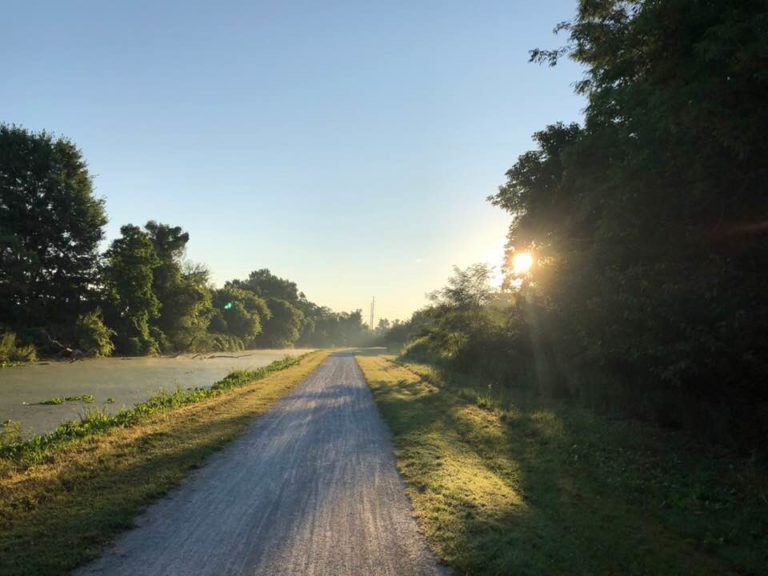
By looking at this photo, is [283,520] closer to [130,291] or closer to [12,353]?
[12,353]

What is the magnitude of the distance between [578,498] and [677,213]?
703 cm

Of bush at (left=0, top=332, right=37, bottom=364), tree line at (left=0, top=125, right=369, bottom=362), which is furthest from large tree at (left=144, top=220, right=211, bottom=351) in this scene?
bush at (left=0, top=332, right=37, bottom=364)

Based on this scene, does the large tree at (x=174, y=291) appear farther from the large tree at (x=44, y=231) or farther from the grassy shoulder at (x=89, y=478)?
the grassy shoulder at (x=89, y=478)

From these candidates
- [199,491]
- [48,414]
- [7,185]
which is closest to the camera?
[199,491]

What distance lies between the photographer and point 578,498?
7.38 meters

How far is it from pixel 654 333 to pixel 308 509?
8.41 meters

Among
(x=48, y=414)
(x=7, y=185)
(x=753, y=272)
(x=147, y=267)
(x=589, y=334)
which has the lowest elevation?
(x=48, y=414)

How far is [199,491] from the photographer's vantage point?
7250 mm

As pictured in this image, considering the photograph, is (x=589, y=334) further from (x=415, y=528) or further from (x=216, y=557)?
(x=216, y=557)

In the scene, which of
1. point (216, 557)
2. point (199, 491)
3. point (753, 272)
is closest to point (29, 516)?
point (199, 491)

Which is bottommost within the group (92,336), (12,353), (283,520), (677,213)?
(283,520)

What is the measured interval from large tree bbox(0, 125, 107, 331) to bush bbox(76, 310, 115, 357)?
273 centimetres

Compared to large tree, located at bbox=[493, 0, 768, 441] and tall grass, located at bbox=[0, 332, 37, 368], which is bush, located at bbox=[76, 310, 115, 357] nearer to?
tall grass, located at bbox=[0, 332, 37, 368]

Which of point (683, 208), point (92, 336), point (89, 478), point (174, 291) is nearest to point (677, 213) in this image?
point (683, 208)
